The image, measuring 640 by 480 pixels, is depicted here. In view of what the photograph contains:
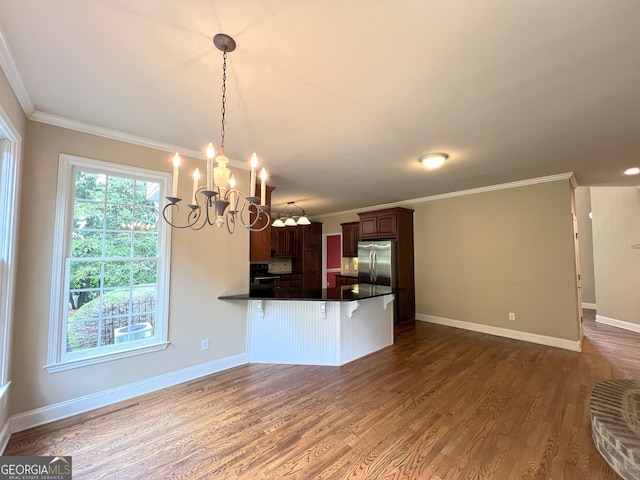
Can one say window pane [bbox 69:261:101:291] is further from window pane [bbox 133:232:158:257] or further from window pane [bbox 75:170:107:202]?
window pane [bbox 75:170:107:202]

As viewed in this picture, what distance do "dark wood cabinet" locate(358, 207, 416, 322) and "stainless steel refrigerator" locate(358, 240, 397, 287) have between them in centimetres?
11

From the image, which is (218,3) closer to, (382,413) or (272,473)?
(272,473)

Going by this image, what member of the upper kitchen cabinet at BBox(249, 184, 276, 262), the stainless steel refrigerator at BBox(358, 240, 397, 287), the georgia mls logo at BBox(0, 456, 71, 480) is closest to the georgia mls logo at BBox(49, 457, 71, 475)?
the georgia mls logo at BBox(0, 456, 71, 480)

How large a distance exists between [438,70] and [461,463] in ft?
8.49

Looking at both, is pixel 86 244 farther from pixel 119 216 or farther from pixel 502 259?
pixel 502 259

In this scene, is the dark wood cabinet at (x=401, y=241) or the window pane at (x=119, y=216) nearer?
the window pane at (x=119, y=216)

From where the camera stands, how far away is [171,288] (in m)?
2.90

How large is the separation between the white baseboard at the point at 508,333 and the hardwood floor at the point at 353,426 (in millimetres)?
539

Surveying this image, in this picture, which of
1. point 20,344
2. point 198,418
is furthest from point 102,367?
point 198,418

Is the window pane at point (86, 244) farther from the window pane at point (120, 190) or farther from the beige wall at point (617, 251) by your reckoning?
the beige wall at point (617, 251)

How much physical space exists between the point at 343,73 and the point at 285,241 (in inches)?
244

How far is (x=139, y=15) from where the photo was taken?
136 centimetres

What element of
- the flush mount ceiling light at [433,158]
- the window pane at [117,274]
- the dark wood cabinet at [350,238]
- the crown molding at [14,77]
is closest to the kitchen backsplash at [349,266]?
the dark wood cabinet at [350,238]

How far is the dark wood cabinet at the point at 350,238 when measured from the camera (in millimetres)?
6945
